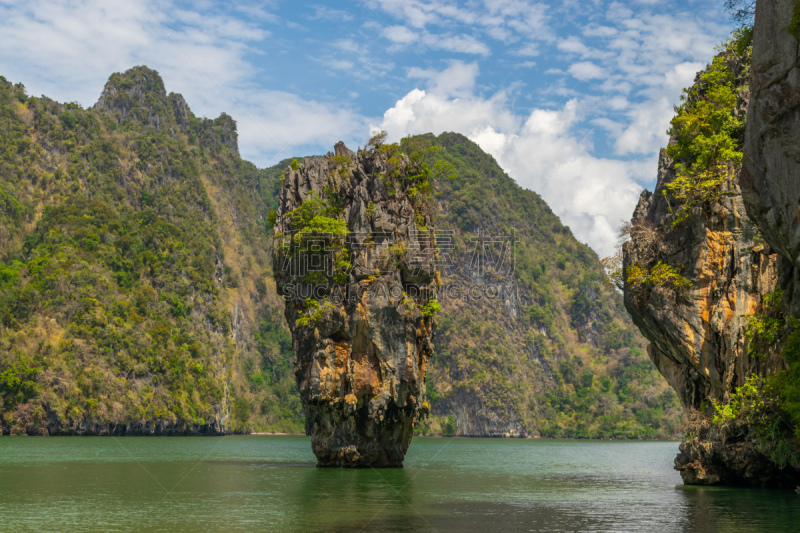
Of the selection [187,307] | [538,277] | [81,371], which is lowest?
[81,371]

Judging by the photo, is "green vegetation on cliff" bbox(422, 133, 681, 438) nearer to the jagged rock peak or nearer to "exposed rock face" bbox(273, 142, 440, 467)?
the jagged rock peak

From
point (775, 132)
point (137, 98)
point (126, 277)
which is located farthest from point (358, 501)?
point (137, 98)

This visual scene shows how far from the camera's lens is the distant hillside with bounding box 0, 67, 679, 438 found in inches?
3497

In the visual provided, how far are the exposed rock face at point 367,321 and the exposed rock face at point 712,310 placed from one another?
11.2 metres

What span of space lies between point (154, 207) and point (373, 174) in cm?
10290

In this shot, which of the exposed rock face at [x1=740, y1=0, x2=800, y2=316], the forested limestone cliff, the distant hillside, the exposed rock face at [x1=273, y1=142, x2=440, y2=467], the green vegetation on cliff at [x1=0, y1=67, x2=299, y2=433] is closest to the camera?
the exposed rock face at [x1=740, y1=0, x2=800, y2=316]

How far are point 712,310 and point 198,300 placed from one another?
311 ft

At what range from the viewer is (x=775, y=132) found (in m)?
14.4

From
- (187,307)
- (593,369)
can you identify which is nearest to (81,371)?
(187,307)

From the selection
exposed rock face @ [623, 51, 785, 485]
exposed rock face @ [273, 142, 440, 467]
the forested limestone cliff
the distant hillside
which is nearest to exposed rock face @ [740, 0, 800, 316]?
the forested limestone cliff

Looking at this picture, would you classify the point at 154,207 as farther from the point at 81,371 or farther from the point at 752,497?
the point at 752,497

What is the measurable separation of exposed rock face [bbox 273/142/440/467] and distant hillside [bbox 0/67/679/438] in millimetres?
28147

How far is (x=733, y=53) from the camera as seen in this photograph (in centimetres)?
3105

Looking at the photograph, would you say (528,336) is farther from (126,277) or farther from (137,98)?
(137,98)
